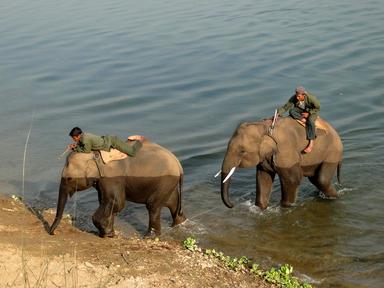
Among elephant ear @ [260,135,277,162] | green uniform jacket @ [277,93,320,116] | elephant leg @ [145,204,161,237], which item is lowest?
elephant leg @ [145,204,161,237]

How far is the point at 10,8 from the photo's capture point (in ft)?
134

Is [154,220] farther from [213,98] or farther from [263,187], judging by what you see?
[213,98]

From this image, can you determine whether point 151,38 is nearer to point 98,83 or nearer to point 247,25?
point 247,25

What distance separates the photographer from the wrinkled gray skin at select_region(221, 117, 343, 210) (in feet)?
34.7

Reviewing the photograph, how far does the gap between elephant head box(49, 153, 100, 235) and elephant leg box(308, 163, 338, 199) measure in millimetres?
4299

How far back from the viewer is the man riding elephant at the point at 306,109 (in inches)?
432

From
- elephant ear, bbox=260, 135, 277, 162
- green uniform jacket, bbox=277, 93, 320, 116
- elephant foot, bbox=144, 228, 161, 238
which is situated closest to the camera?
elephant foot, bbox=144, 228, 161, 238

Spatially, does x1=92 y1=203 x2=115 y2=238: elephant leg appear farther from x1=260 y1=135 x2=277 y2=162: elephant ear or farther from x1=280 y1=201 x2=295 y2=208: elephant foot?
x1=280 y1=201 x2=295 y2=208: elephant foot

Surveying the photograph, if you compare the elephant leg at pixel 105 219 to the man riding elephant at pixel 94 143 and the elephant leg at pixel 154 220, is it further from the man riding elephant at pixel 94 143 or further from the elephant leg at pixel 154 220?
the man riding elephant at pixel 94 143

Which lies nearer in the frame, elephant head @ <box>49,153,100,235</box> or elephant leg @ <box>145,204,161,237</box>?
elephant head @ <box>49,153,100,235</box>

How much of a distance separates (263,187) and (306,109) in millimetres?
1559

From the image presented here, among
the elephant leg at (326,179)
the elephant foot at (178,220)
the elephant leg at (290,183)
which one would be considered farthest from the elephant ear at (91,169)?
the elephant leg at (326,179)

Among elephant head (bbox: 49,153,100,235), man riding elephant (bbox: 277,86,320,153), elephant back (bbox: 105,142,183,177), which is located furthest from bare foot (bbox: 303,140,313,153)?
elephant head (bbox: 49,153,100,235)

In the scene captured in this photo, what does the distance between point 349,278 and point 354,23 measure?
21.3 meters
